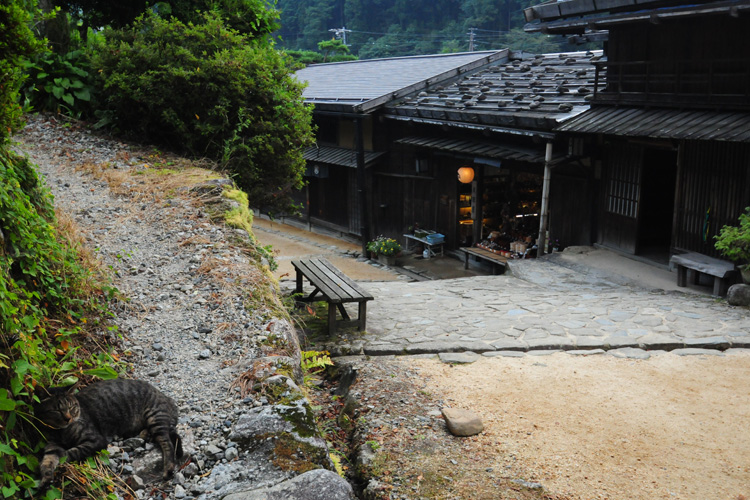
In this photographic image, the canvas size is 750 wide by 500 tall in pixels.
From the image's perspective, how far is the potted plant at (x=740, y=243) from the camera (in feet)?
32.2

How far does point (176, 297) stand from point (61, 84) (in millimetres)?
7194

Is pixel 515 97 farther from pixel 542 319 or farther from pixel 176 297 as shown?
pixel 176 297

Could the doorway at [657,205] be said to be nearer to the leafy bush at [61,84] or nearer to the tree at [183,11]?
the tree at [183,11]

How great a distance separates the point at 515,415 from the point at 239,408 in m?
3.14

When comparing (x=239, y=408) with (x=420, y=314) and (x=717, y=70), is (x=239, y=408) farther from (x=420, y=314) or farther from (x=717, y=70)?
(x=717, y=70)

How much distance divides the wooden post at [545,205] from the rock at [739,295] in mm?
4381

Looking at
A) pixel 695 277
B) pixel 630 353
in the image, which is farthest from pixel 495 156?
pixel 630 353

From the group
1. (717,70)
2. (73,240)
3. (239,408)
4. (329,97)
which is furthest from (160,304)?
(329,97)

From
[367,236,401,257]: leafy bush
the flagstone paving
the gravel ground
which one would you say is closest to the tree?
the gravel ground

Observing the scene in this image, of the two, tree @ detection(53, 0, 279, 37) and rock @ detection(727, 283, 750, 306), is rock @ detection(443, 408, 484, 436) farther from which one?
tree @ detection(53, 0, 279, 37)

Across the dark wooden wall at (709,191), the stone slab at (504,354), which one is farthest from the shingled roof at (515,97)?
the stone slab at (504,354)

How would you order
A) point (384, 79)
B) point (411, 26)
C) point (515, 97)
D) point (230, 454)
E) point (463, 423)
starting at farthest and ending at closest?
point (411, 26) → point (384, 79) → point (515, 97) → point (463, 423) → point (230, 454)

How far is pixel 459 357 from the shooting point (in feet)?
26.5

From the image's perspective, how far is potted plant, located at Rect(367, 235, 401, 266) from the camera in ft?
58.5
